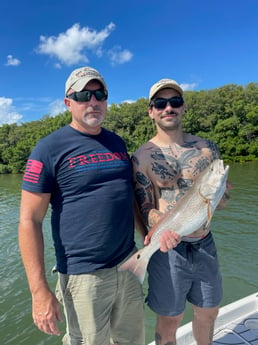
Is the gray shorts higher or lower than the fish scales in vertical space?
lower

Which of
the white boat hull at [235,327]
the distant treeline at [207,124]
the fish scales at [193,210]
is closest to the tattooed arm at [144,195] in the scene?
the fish scales at [193,210]

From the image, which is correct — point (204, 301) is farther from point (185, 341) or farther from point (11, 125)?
point (11, 125)

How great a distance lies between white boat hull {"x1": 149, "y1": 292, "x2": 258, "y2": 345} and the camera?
359 centimetres

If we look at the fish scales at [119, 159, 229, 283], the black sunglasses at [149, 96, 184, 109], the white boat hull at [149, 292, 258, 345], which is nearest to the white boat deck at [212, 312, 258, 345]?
the white boat hull at [149, 292, 258, 345]

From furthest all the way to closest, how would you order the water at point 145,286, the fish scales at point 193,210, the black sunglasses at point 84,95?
1. the water at point 145,286
2. the black sunglasses at point 84,95
3. the fish scales at point 193,210

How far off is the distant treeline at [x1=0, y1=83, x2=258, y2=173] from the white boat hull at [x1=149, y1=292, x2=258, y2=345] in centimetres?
4336

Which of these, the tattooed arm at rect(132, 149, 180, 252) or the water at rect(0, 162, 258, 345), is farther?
the water at rect(0, 162, 258, 345)

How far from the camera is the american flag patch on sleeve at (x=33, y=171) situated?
242 cm

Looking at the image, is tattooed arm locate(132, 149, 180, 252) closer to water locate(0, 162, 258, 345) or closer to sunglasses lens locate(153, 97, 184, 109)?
sunglasses lens locate(153, 97, 184, 109)

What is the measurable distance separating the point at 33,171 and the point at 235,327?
11.3 feet

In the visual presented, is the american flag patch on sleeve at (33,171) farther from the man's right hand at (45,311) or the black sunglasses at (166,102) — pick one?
the black sunglasses at (166,102)

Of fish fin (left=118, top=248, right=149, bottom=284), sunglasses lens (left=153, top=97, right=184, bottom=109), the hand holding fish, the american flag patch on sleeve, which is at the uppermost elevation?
sunglasses lens (left=153, top=97, right=184, bottom=109)

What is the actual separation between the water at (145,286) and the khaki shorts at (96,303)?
2.66 meters

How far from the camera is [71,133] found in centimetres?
271
